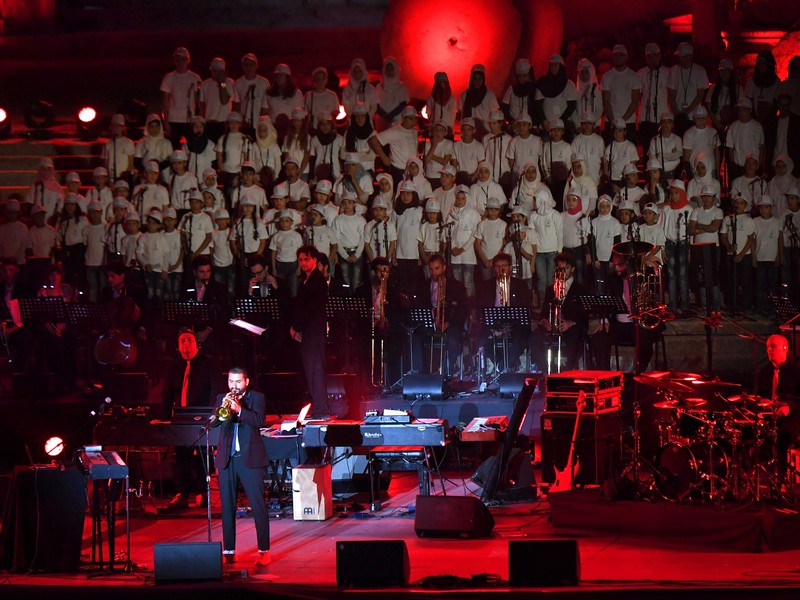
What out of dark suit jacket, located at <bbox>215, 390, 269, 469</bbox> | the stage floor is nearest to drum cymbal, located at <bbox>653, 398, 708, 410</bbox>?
the stage floor

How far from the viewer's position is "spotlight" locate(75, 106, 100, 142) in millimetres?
22875

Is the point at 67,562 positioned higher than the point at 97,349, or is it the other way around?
the point at 97,349

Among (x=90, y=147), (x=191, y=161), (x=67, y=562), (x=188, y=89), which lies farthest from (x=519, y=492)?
(x=90, y=147)

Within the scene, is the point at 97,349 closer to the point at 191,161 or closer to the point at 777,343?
the point at 191,161

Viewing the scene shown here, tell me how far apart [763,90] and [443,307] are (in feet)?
21.3

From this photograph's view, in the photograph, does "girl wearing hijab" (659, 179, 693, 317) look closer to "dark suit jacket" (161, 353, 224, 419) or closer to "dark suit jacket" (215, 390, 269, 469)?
"dark suit jacket" (161, 353, 224, 419)

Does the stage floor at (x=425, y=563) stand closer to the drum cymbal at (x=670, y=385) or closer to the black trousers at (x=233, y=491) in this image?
the black trousers at (x=233, y=491)

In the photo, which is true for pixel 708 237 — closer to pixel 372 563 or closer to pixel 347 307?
pixel 347 307

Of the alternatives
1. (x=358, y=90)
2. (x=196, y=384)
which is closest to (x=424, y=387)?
(x=196, y=384)

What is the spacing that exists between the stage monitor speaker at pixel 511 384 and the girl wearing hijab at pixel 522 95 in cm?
582

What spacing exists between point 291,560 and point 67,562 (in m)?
1.89

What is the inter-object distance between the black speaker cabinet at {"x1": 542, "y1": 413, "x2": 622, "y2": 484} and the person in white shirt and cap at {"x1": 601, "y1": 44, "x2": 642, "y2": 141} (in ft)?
25.8

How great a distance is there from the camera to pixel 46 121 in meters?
23.3

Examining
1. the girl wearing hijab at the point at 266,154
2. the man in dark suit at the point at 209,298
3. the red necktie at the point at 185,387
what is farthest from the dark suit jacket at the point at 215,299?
the red necktie at the point at 185,387
